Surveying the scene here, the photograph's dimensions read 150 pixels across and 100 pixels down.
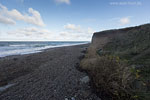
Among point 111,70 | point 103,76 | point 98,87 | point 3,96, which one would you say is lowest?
point 3,96

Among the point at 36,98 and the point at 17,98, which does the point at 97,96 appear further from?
the point at 17,98

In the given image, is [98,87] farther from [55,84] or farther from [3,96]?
[3,96]

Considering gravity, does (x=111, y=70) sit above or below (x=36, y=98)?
above

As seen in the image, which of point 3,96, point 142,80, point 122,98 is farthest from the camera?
point 3,96

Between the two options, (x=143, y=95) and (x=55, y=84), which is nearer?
(x=143, y=95)

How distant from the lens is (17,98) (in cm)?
284

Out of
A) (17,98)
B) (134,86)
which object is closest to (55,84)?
(17,98)

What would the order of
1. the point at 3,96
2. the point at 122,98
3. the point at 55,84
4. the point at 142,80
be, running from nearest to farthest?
the point at 122,98 < the point at 142,80 < the point at 3,96 < the point at 55,84

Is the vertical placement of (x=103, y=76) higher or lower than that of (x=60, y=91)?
higher

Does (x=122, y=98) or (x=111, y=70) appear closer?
(x=122, y=98)

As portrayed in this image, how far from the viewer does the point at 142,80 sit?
2.80 meters

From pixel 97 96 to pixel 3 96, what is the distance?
3607 mm

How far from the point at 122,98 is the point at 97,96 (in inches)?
30.3

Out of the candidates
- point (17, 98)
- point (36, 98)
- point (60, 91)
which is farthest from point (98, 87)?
point (17, 98)
